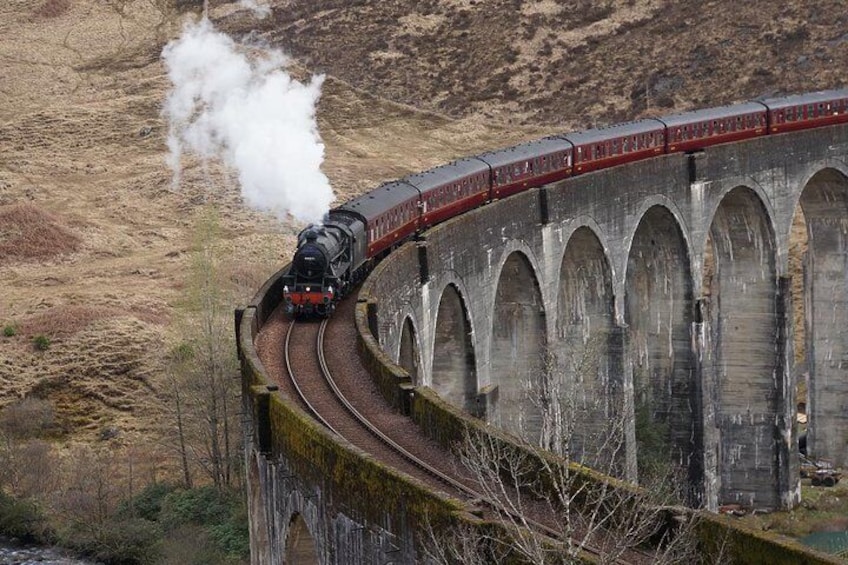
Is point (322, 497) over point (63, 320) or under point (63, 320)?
under

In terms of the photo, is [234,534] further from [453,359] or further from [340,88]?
[340,88]

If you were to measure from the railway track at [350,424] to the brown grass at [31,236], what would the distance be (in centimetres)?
3519

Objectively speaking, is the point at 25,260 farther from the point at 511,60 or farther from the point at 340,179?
the point at 511,60

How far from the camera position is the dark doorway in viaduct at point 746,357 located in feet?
188

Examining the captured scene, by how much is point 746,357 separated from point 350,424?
3240 cm

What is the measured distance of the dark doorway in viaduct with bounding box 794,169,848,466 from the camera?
202 ft

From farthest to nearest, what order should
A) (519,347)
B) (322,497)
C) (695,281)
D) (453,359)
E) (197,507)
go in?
(695,281), (519,347), (197,507), (453,359), (322,497)

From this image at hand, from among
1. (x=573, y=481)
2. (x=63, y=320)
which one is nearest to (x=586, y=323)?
(x=63, y=320)

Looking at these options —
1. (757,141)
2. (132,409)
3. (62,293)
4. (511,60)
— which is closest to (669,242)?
(757,141)

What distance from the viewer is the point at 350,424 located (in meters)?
27.8

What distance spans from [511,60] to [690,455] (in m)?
47.7

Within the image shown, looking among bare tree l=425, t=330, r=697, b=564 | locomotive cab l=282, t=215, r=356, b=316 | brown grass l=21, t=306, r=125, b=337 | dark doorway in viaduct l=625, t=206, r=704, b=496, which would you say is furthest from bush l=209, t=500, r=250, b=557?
bare tree l=425, t=330, r=697, b=564

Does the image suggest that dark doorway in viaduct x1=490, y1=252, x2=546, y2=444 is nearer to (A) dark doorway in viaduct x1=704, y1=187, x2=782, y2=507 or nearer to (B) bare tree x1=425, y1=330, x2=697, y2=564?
(A) dark doorway in viaduct x1=704, y1=187, x2=782, y2=507

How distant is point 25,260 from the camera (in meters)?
67.4
